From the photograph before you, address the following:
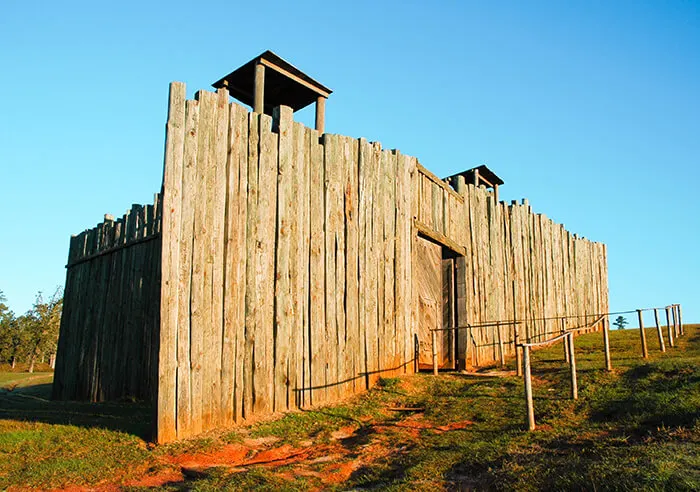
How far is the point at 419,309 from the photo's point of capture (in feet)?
38.3

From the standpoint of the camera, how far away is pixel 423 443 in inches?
250

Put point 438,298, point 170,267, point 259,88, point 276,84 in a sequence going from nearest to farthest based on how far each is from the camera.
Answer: point 170,267
point 259,88
point 276,84
point 438,298

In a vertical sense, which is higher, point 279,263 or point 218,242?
point 218,242

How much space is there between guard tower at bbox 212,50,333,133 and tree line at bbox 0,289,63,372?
2572 centimetres

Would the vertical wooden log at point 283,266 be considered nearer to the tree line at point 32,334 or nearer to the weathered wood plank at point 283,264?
the weathered wood plank at point 283,264

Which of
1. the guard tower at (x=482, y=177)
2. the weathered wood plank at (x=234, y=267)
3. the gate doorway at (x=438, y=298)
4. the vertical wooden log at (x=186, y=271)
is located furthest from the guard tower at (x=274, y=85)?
the guard tower at (x=482, y=177)

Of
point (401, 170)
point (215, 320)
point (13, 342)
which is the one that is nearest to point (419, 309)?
point (401, 170)

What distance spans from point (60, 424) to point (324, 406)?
368 centimetres

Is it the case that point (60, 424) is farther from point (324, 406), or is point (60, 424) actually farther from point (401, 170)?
point (401, 170)

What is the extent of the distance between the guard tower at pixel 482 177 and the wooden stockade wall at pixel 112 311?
7.36 metres

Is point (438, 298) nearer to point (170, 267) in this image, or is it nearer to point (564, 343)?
point (564, 343)

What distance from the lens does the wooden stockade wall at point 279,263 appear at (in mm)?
7254

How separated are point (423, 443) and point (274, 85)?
24.6ft

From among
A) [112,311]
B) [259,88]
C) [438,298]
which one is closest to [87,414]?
[112,311]
